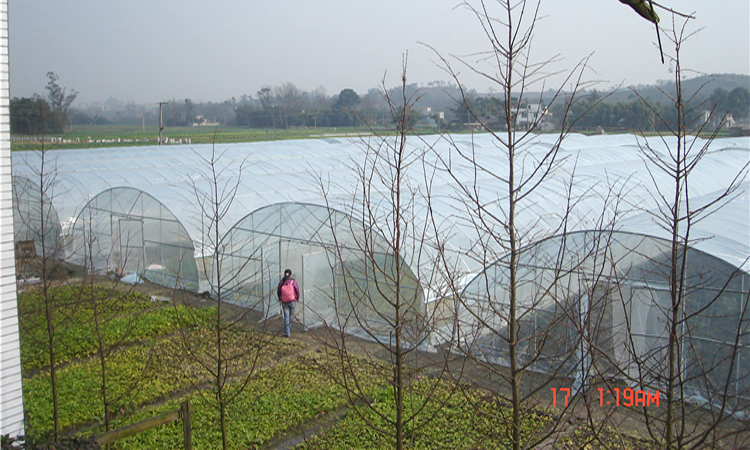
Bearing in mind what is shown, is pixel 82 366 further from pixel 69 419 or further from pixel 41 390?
pixel 69 419

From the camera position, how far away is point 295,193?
2112 centimetres

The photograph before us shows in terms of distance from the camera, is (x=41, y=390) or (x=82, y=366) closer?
(x=41, y=390)

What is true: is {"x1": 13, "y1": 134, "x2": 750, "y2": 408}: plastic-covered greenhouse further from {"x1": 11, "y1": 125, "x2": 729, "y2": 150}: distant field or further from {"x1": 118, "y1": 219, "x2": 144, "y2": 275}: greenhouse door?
{"x1": 11, "y1": 125, "x2": 729, "y2": 150}: distant field

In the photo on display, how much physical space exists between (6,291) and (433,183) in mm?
18766

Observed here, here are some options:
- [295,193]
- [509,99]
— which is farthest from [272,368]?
[295,193]

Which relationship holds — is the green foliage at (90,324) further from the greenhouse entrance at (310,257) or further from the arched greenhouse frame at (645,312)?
the arched greenhouse frame at (645,312)

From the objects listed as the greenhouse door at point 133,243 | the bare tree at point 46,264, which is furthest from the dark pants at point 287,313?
the greenhouse door at point 133,243

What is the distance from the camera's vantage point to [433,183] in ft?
80.3

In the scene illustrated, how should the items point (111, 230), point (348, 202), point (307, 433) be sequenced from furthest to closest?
point (111, 230) → point (348, 202) → point (307, 433)

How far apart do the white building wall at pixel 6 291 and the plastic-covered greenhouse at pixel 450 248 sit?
89.6 inches

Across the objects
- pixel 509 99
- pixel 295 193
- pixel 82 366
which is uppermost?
pixel 509 99

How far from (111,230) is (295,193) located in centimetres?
633

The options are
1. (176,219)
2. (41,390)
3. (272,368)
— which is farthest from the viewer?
(176,219)
